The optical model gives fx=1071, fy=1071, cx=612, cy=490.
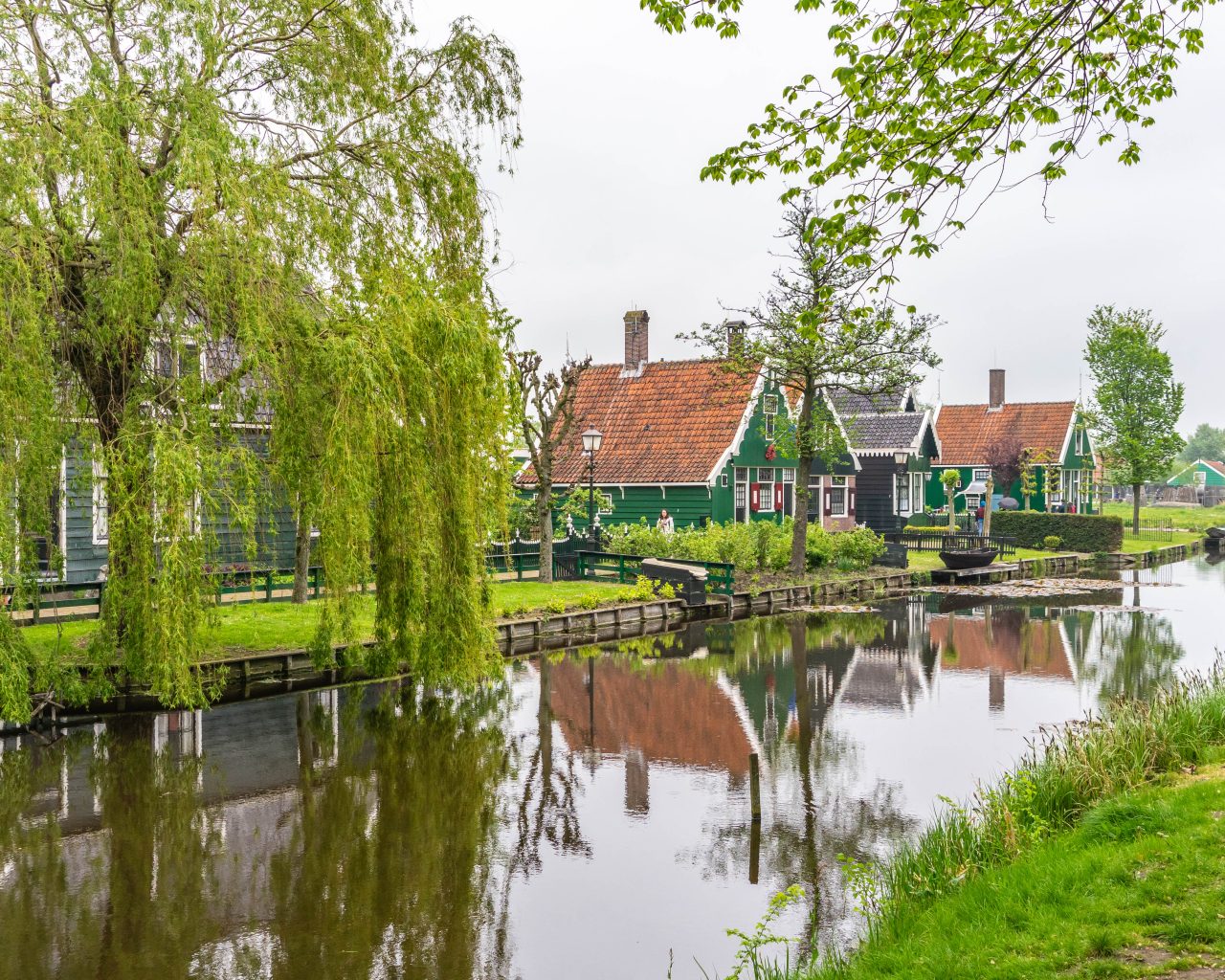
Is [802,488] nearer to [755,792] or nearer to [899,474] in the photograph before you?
[899,474]

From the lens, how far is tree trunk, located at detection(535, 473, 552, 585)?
27516 millimetres

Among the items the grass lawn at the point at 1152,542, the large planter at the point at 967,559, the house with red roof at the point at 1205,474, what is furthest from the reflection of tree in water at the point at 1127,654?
the house with red roof at the point at 1205,474

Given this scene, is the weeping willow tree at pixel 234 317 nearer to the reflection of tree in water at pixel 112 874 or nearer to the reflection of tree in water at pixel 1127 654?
the reflection of tree in water at pixel 112 874

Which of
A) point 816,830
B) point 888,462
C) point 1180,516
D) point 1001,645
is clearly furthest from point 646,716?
point 1180,516

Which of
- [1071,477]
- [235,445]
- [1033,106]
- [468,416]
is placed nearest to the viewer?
[1033,106]

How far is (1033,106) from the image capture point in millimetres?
8703

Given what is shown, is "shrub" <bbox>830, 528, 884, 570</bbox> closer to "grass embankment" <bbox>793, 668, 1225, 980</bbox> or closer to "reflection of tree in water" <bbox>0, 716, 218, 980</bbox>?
"grass embankment" <bbox>793, 668, 1225, 980</bbox>

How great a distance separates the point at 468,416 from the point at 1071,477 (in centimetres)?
4939

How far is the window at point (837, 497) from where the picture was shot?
42.2 m

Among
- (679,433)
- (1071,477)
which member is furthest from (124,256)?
(1071,477)

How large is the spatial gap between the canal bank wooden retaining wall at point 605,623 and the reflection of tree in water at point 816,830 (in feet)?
19.4

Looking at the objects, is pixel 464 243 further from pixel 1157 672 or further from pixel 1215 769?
pixel 1157 672

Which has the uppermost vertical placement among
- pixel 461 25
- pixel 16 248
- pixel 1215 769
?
pixel 461 25

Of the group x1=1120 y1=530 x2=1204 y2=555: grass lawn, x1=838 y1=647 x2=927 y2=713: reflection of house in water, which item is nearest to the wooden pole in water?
x1=838 y1=647 x2=927 y2=713: reflection of house in water
